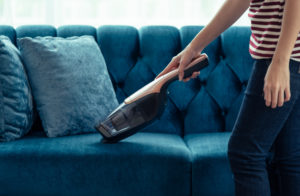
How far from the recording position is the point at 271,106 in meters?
0.80

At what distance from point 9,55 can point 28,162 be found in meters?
0.44

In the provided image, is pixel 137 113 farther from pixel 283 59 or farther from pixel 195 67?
pixel 283 59

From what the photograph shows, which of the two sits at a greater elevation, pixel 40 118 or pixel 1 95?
pixel 1 95

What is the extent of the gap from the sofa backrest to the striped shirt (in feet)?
2.72

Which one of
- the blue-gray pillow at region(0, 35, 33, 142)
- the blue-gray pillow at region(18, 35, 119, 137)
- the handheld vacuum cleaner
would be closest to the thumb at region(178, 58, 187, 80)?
the handheld vacuum cleaner

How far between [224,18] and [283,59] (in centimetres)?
29

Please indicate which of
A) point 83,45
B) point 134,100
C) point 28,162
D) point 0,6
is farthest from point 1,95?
point 0,6

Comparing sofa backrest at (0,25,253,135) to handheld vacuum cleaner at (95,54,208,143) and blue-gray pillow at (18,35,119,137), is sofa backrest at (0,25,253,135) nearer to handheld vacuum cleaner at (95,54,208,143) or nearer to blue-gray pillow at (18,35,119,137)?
blue-gray pillow at (18,35,119,137)

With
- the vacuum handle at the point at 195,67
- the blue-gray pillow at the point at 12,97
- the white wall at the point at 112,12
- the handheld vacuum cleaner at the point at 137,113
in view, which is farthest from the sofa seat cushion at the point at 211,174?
the white wall at the point at 112,12

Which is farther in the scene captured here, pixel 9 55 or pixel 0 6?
pixel 0 6

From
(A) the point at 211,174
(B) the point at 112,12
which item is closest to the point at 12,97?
(A) the point at 211,174

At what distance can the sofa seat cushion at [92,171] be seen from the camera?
4.07 ft

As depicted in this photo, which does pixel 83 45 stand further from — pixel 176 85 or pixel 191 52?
pixel 191 52

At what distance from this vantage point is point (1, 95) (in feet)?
4.51
